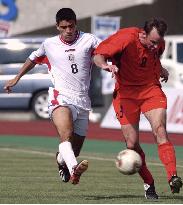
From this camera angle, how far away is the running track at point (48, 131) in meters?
26.7

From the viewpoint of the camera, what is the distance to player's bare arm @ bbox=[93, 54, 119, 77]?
13.0 m

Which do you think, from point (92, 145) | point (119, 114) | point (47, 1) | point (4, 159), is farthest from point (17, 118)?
point (119, 114)

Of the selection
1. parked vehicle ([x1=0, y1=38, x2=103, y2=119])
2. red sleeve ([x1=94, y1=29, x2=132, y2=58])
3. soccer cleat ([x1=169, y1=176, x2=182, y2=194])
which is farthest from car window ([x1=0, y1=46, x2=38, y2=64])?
soccer cleat ([x1=169, y1=176, x2=182, y2=194])

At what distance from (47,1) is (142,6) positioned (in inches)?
161

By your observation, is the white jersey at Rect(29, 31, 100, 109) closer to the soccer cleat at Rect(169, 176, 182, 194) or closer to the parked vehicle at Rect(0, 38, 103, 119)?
the soccer cleat at Rect(169, 176, 182, 194)

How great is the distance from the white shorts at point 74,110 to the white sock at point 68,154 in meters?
0.47

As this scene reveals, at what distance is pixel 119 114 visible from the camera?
13812mm

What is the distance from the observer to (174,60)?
3509cm

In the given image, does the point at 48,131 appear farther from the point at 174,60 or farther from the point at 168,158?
the point at 168,158

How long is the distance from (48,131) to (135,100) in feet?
52.4

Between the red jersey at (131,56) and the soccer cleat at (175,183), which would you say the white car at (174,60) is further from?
the soccer cleat at (175,183)

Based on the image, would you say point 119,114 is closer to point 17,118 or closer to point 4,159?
point 4,159

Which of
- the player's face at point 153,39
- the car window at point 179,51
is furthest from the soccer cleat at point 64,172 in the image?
the car window at point 179,51

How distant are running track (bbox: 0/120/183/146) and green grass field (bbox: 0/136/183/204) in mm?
1869
